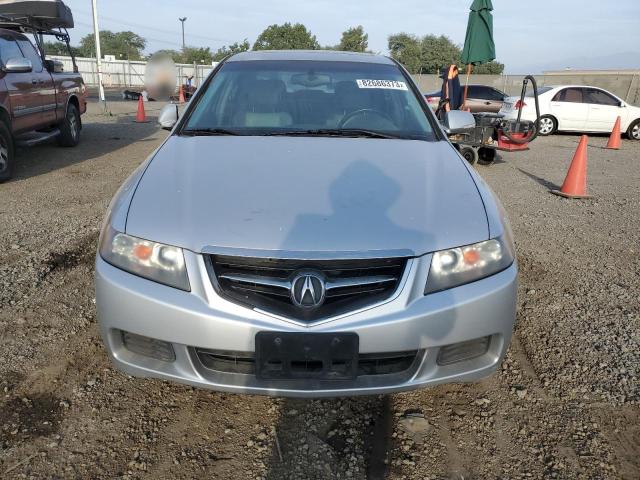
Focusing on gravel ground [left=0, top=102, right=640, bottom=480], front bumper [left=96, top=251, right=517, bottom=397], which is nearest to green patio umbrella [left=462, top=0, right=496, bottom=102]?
gravel ground [left=0, top=102, right=640, bottom=480]

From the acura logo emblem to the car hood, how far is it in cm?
9

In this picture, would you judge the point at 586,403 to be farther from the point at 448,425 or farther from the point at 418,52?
the point at 418,52

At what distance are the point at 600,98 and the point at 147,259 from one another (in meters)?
15.0

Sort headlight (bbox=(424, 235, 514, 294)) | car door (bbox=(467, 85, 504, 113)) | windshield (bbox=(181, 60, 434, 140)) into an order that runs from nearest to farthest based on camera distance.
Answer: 1. headlight (bbox=(424, 235, 514, 294))
2. windshield (bbox=(181, 60, 434, 140))
3. car door (bbox=(467, 85, 504, 113))

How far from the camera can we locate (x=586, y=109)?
13.8 m

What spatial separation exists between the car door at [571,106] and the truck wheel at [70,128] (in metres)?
11.8

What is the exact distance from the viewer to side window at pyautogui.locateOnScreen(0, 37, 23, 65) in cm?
644

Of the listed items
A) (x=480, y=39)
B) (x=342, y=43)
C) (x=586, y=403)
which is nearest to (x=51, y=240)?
(x=586, y=403)

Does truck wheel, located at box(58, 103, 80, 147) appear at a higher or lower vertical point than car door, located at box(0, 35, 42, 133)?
lower

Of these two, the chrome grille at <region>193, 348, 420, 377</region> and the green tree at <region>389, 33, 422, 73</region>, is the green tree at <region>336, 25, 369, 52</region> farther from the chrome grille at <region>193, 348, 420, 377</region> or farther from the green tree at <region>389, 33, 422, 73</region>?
the chrome grille at <region>193, 348, 420, 377</region>

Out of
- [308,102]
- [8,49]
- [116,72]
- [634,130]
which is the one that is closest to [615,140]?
[634,130]

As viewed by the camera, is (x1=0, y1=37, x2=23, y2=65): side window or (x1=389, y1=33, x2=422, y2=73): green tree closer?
(x1=0, y1=37, x2=23, y2=65): side window

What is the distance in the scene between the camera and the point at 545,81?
91.1 ft

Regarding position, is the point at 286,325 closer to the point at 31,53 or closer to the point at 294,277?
the point at 294,277
